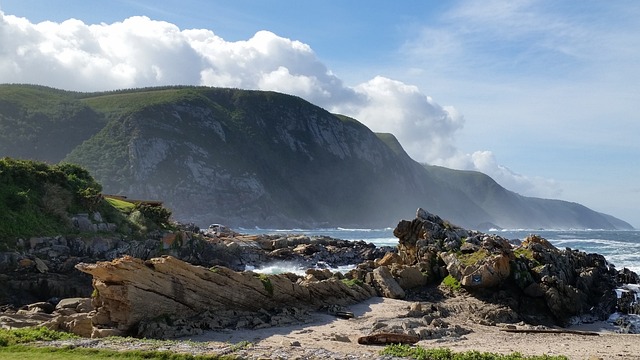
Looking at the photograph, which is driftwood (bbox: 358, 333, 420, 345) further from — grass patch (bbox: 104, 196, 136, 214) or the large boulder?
grass patch (bbox: 104, 196, 136, 214)

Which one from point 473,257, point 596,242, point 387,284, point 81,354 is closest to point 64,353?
point 81,354

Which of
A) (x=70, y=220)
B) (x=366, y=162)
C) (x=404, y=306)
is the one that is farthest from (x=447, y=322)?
(x=366, y=162)

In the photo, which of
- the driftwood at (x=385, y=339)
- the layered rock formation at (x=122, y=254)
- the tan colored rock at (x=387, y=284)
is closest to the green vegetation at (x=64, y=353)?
the driftwood at (x=385, y=339)

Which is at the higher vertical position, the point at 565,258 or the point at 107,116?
the point at 107,116

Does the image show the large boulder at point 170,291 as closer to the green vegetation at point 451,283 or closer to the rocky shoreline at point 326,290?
the rocky shoreline at point 326,290

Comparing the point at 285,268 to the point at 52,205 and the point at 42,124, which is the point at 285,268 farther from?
the point at 42,124

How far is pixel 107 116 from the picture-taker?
528ft

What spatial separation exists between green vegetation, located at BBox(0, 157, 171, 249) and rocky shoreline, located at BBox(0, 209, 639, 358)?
1758 mm

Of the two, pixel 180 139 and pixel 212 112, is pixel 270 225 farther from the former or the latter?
pixel 212 112

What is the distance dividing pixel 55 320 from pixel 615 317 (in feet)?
90.4

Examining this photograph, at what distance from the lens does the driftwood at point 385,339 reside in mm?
19250

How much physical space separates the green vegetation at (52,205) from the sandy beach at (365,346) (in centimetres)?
2126

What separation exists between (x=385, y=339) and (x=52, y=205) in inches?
1176

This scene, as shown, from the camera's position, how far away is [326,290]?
26.9 metres
